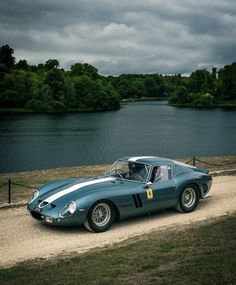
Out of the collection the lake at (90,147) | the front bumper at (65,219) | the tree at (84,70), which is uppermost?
the tree at (84,70)

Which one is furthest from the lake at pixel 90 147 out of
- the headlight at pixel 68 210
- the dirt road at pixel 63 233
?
the headlight at pixel 68 210

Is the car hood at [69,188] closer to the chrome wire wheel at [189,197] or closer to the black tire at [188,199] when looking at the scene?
the black tire at [188,199]

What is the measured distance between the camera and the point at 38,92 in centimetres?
12088

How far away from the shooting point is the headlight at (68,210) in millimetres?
9477

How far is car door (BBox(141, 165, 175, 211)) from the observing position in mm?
10633

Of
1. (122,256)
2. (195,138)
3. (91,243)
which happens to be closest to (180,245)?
(122,256)

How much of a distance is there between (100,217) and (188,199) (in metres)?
2.78

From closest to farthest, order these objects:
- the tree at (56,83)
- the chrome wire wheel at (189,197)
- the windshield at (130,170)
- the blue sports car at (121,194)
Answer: the blue sports car at (121,194) → the windshield at (130,170) → the chrome wire wheel at (189,197) → the tree at (56,83)

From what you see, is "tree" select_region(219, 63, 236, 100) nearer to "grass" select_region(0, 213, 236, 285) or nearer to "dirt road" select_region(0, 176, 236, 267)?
"dirt road" select_region(0, 176, 236, 267)

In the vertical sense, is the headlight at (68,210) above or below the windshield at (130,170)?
below

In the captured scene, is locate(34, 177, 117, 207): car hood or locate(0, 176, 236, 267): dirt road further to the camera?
locate(34, 177, 117, 207): car hood

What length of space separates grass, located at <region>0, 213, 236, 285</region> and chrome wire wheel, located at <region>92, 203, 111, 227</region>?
958mm

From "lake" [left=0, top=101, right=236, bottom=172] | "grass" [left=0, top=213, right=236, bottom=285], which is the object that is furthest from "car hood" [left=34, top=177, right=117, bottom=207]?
"lake" [left=0, top=101, right=236, bottom=172]

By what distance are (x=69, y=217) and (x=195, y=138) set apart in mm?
49521
